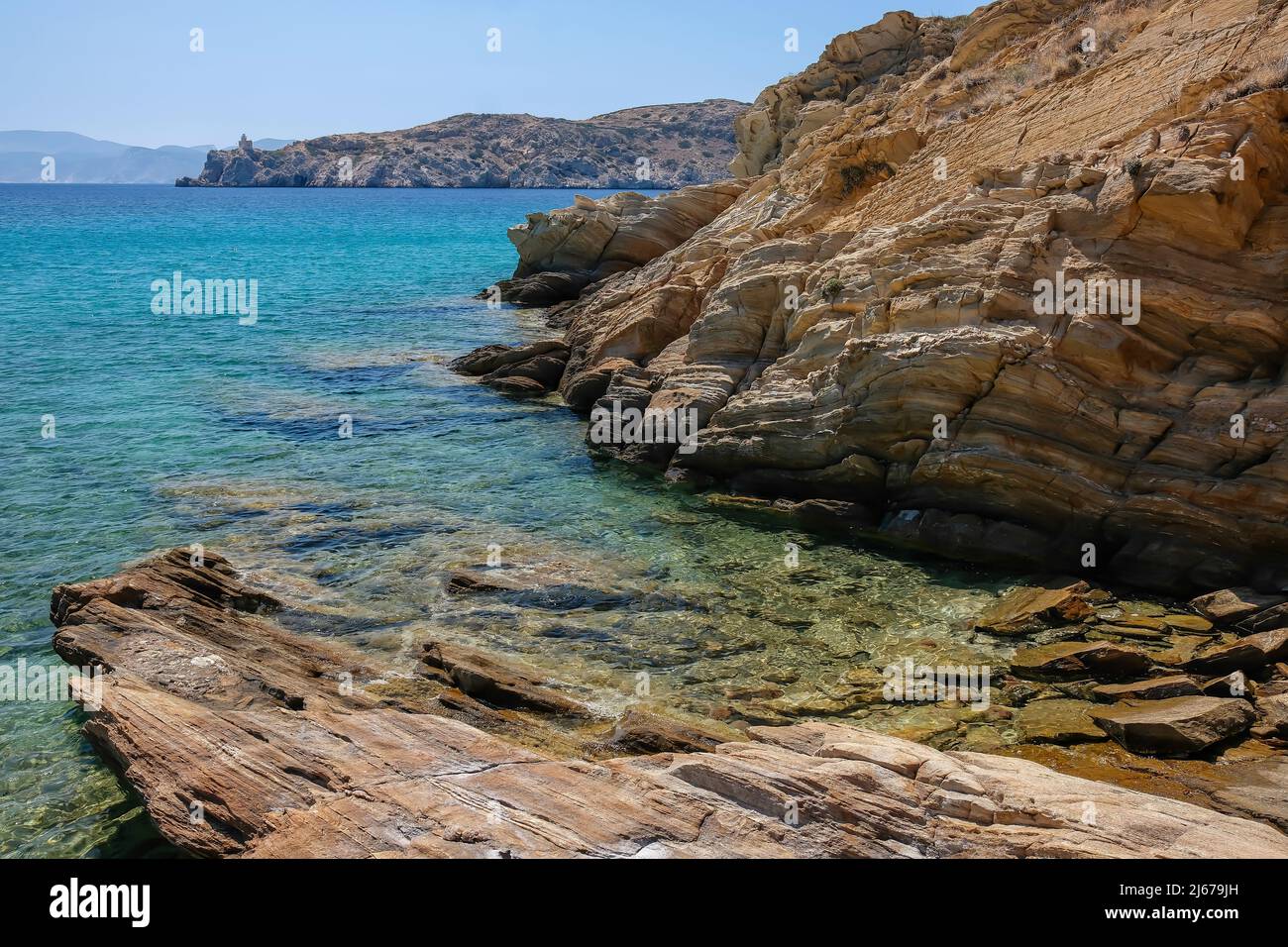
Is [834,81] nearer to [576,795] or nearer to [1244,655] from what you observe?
[1244,655]

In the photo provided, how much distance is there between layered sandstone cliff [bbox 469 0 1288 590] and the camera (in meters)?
16.9

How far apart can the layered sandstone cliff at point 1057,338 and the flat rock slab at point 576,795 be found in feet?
28.0

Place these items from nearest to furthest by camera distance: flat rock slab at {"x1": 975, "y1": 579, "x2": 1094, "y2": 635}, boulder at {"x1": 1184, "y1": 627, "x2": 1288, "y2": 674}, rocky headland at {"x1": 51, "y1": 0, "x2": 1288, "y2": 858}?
rocky headland at {"x1": 51, "y1": 0, "x2": 1288, "y2": 858} < boulder at {"x1": 1184, "y1": 627, "x2": 1288, "y2": 674} < flat rock slab at {"x1": 975, "y1": 579, "x2": 1094, "y2": 635}

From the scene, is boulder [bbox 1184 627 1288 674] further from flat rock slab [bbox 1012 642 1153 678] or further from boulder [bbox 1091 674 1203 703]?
flat rock slab [bbox 1012 642 1153 678]

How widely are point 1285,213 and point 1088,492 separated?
21.0 feet

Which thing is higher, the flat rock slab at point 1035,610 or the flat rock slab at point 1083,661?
the flat rock slab at point 1035,610

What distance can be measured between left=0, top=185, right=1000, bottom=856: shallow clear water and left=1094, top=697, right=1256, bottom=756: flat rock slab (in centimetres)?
332

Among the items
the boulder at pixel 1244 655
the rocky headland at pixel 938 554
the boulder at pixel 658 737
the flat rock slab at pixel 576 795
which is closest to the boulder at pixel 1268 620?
the rocky headland at pixel 938 554

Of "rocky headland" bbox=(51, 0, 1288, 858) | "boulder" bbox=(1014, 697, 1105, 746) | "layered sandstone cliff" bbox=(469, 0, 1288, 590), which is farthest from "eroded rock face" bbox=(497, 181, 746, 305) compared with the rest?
"boulder" bbox=(1014, 697, 1105, 746)

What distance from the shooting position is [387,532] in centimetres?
2083

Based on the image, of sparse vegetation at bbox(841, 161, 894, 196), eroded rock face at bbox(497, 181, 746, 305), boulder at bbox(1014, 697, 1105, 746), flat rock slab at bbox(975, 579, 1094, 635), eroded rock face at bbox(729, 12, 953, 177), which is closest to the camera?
boulder at bbox(1014, 697, 1105, 746)

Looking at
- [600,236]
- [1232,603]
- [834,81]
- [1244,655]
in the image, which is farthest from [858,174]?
[834,81]

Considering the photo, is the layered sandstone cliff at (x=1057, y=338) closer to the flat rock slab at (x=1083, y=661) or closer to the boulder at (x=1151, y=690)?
the flat rock slab at (x=1083, y=661)

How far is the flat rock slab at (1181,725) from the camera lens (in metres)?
11.8
